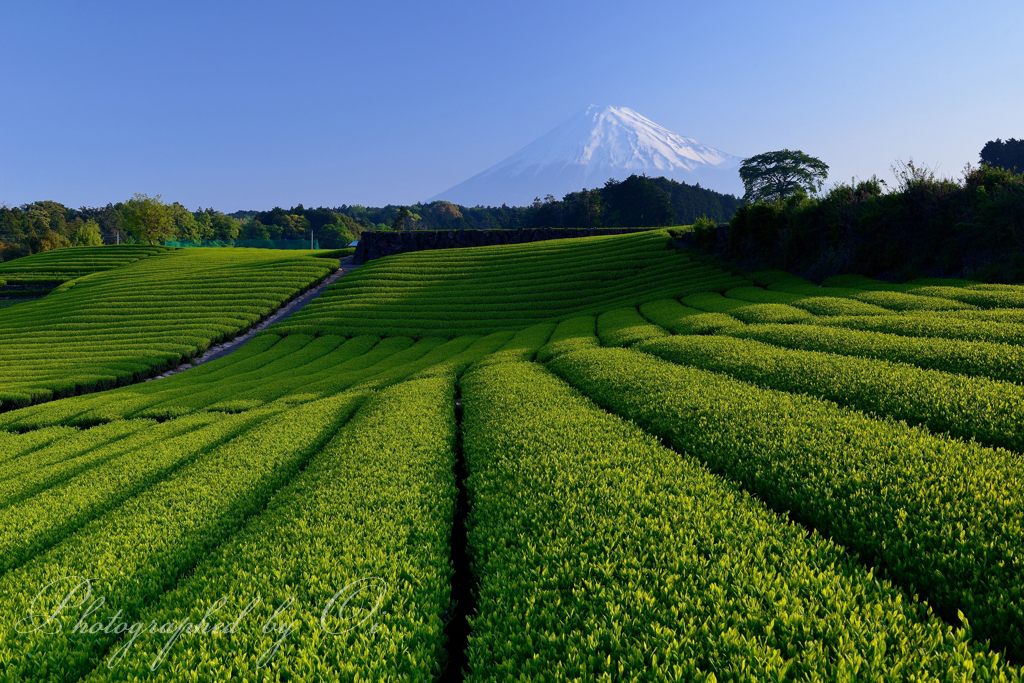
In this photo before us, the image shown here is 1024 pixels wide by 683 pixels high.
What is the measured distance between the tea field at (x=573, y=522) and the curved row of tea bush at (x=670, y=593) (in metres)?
0.03

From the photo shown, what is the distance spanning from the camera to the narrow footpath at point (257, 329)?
1214 inches

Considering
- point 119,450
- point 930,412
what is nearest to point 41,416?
point 119,450

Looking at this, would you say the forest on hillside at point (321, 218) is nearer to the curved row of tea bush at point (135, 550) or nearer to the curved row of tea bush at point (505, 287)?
the curved row of tea bush at point (505, 287)

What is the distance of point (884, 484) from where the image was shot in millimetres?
5727

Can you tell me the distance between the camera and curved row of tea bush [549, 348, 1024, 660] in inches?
167

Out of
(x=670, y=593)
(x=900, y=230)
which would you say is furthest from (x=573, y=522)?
(x=900, y=230)

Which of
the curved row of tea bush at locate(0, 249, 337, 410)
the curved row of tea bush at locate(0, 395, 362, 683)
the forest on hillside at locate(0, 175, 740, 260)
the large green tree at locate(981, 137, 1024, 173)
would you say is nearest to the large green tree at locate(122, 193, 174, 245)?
the forest on hillside at locate(0, 175, 740, 260)

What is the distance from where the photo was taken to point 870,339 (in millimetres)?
12547

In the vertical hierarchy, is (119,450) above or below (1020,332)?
below

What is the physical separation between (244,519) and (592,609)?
18.8 feet

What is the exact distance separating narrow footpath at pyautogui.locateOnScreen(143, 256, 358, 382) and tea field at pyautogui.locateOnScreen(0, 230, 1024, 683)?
15.0 metres

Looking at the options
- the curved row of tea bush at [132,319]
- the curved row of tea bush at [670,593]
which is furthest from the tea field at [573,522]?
the curved row of tea bush at [132,319]

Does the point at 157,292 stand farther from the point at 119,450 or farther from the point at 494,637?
the point at 494,637

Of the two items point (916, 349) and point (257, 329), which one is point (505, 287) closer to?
point (257, 329)
